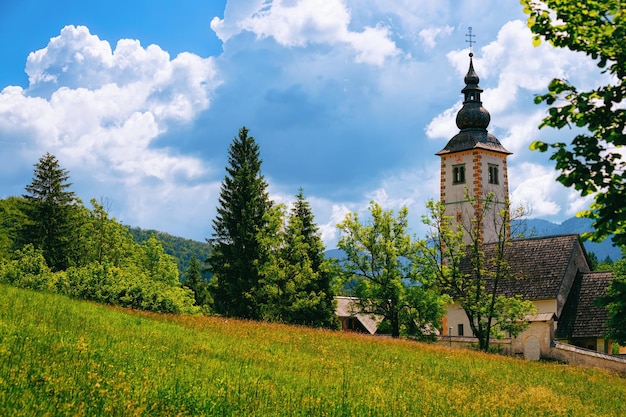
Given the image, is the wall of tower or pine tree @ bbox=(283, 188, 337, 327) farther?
the wall of tower

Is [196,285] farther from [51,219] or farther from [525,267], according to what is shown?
[525,267]

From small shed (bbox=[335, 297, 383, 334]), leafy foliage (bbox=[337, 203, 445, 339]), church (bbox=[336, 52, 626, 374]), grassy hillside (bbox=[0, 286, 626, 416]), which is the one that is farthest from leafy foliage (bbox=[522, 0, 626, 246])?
small shed (bbox=[335, 297, 383, 334])

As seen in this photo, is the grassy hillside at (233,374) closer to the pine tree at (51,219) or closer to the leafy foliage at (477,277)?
the leafy foliage at (477,277)

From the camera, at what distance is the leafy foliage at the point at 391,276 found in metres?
38.8

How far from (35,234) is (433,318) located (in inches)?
1368

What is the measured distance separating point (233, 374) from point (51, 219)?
46618mm

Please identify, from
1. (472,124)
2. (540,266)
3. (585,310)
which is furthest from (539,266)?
(472,124)

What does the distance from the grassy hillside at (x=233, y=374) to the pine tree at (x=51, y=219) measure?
35784 millimetres

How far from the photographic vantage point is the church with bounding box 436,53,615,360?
1489 inches

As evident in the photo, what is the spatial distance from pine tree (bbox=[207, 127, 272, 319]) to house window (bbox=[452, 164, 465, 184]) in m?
16.4

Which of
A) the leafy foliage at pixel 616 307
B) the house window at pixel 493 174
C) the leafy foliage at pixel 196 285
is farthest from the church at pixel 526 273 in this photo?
the leafy foliage at pixel 196 285

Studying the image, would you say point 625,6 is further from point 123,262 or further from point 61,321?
point 123,262

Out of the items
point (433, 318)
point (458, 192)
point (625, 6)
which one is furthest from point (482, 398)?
point (458, 192)

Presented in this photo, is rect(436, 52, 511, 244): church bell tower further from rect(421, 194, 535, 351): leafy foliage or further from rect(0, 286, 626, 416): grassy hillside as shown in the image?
rect(0, 286, 626, 416): grassy hillside
